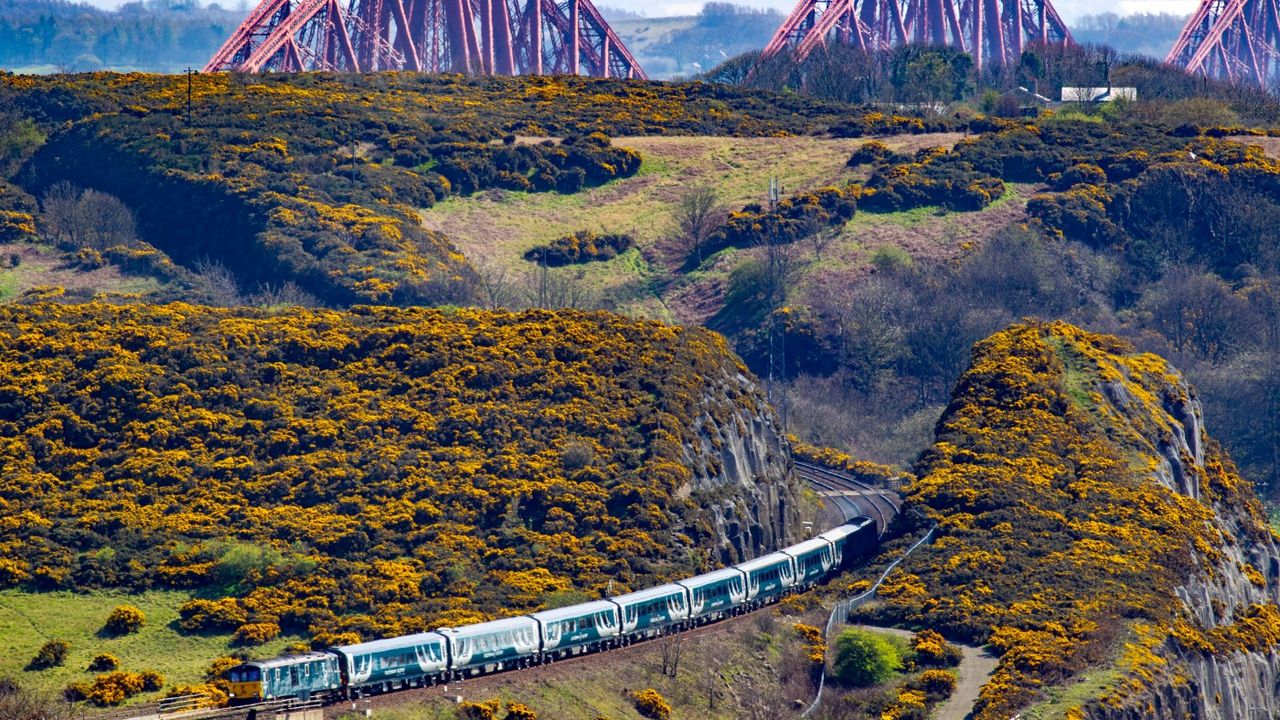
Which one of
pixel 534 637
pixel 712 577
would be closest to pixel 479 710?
pixel 534 637

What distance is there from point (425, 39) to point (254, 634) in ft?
412

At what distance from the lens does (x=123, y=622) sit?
59.6m

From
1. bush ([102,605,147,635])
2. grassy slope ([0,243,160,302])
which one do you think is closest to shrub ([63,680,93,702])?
bush ([102,605,147,635])

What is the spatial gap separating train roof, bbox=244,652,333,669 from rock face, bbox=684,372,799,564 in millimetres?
23606

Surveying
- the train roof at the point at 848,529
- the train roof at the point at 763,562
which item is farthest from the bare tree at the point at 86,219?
the train roof at the point at 763,562

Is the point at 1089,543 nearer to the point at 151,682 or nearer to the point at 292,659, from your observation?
the point at 292,659

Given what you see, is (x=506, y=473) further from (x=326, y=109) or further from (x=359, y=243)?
(x=326, y=109)

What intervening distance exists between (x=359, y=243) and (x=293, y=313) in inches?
1151

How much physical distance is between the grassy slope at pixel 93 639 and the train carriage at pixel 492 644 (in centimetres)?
595

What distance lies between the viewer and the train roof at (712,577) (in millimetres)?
66688

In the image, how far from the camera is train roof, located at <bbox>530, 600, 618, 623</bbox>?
60.4 metres

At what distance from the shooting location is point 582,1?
186 m

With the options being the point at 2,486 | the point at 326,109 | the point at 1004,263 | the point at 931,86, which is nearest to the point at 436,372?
the point at 2,486

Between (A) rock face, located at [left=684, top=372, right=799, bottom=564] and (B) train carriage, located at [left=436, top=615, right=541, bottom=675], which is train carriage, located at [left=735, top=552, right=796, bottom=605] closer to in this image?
(A) rock face, located at [left=684, top=372, right=799, bottom=564]
